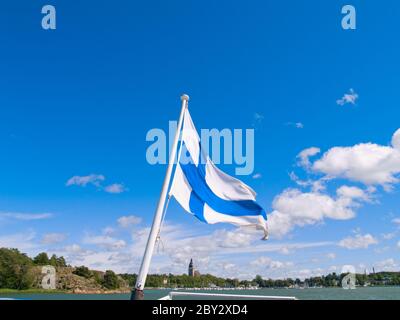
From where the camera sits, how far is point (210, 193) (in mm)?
12367

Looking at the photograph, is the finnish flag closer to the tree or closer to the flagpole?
the flagpole

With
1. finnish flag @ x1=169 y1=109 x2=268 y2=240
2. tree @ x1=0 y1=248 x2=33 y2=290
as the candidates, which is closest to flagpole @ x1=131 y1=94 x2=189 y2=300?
finnish flag @ x1=169 y1=109 x2=268 y2=240

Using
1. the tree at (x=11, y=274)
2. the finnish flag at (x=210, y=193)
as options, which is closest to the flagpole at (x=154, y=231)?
the finnish flag at (x=210, y=193)

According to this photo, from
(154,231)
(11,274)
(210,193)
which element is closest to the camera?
(154,231)

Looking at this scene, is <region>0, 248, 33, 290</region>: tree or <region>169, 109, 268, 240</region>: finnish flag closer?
<region>169, 109, 268, 240</region>: finnish flag

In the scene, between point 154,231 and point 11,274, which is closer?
point 154,231

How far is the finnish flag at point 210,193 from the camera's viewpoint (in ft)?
39.2

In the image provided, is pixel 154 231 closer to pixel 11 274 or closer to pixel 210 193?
pixel 210 193

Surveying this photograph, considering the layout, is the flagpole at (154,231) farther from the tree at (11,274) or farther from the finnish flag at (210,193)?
the tree at (11,274)

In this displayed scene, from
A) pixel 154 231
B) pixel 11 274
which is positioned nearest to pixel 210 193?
pixel 154 231

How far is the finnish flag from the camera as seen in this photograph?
1195cm
